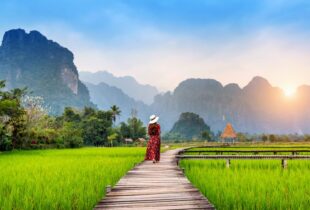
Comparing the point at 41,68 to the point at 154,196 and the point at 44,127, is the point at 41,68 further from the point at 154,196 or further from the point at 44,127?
the point at 154,196

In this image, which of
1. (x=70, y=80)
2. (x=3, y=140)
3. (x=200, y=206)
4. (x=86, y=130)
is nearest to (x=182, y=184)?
(x=200, y=206)

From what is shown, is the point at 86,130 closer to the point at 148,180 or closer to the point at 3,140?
the point at 3,140

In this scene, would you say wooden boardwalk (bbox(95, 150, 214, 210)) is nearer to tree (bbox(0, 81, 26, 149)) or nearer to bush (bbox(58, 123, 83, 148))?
tree (bbox(0, 81, 26, 149))

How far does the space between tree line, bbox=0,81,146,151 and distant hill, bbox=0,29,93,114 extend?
87.6m

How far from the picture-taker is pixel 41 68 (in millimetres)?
163500

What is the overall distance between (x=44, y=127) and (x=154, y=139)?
32.8m

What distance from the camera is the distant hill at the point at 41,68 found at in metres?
153

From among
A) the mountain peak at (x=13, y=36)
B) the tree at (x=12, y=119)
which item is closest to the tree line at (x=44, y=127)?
the tree at (x=12, y=119)

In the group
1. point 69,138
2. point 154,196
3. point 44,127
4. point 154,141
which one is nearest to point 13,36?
point 44,127

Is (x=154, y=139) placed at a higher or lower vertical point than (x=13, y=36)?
lower

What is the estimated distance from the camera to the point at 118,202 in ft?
14.6

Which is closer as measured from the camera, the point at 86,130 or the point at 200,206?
the point at 200,206

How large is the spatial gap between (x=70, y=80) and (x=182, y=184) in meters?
163

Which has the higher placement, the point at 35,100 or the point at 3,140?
the point at 35,100
